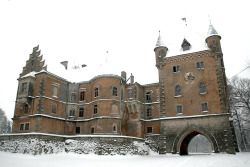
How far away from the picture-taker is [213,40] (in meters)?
36.1

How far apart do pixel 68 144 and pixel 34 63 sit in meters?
15.8

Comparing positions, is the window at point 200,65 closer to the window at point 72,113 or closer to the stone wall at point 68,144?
the stone wall at point 68,144

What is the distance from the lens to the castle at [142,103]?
33.6 m

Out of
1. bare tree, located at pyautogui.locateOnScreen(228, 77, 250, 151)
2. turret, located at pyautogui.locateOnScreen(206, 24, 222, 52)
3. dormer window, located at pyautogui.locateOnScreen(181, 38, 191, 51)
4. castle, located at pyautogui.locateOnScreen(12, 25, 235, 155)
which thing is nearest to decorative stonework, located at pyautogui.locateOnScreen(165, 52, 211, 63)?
castle, located at pyautogui.locateOnScreen(12, 25, 235, 155)

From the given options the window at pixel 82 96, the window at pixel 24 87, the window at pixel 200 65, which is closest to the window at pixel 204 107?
the window at pixel 200 65

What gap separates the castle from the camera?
33562 mm

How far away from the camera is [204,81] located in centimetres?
3506

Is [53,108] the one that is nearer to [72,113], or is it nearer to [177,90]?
[72,113]

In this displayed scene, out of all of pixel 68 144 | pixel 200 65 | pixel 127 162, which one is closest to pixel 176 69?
pixel 200 65

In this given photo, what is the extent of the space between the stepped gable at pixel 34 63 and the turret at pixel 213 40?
27760mm

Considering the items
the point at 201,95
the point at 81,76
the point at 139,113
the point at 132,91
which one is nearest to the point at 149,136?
the point at 139,113

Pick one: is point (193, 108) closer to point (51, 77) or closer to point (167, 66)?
point (167, 66)

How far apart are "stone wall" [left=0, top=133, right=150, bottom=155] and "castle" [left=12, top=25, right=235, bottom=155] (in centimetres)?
283

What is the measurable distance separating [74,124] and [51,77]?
938cm
